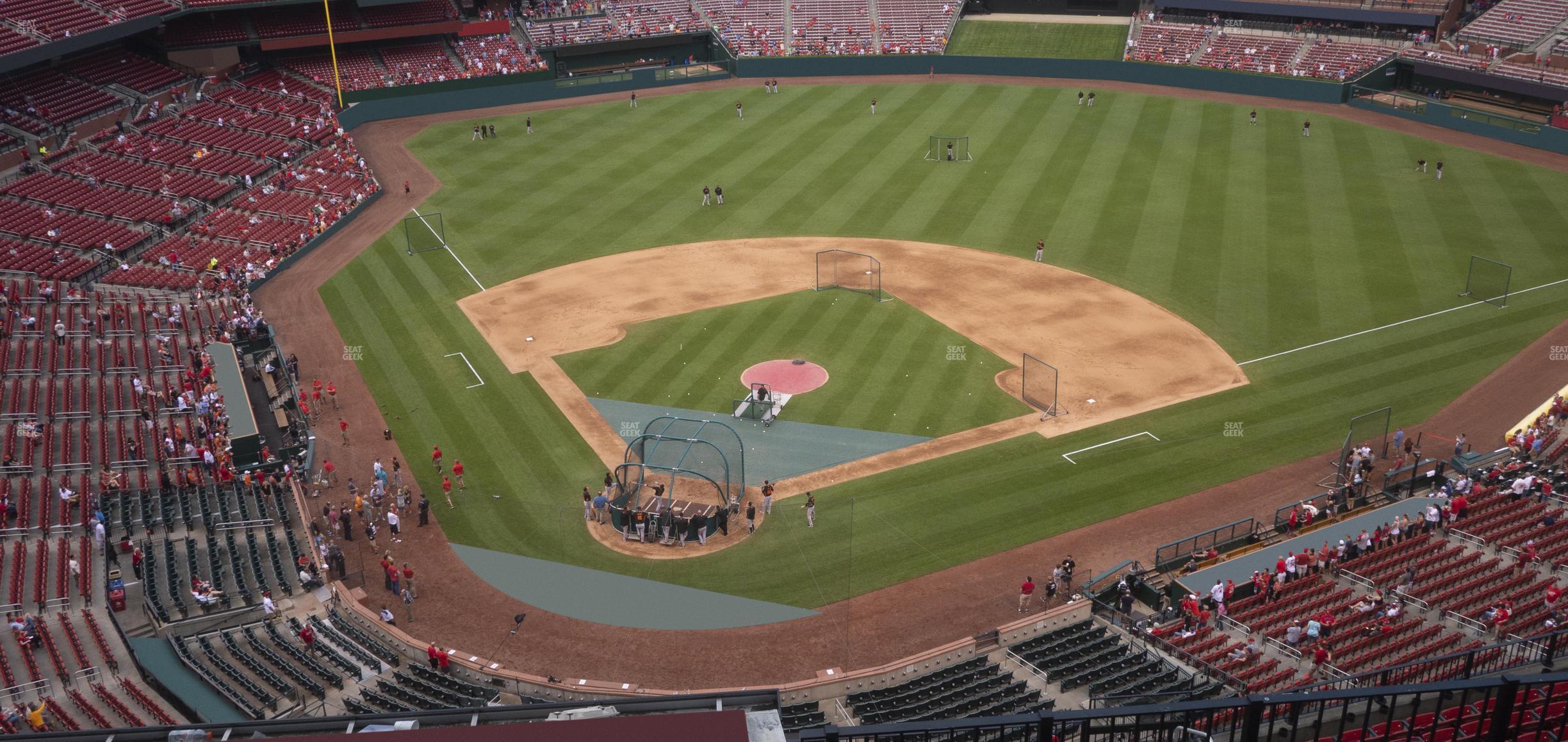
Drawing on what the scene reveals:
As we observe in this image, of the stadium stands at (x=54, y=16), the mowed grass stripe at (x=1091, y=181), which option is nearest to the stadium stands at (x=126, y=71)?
the stadium stands at (x=54, y=16)

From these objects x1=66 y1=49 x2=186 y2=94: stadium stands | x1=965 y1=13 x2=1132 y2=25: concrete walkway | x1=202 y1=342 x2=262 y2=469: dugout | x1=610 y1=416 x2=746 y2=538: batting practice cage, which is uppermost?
x1=965 y1=13 x2=1132 y2=25: concrete walkway

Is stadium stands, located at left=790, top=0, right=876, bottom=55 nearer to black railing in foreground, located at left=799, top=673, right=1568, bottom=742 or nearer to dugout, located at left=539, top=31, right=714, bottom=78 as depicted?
dugout, located at left=539, top=31, right=714, bottom=78

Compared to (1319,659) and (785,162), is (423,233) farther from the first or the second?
(1319,659)

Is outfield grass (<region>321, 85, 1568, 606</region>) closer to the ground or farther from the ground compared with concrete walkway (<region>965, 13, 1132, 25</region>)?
closer to the ground

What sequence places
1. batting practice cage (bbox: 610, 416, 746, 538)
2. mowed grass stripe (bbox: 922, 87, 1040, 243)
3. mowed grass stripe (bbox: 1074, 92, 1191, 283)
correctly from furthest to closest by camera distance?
mowed grass stripe (bbox: 922, 87, 1040, 243), mowed grass stripe (bbox: 1074, 92, 1191, 283), batting practice cage (bbox: 610, 416, 746, 538)

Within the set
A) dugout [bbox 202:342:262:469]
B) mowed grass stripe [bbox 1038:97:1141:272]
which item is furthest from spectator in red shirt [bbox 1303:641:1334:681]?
dugout [bbox 202:342:262:469]

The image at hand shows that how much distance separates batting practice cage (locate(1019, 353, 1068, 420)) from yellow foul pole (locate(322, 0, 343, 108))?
47246mm

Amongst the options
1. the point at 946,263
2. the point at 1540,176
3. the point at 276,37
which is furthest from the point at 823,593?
the point at 276,37

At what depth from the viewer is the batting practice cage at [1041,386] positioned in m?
39.2

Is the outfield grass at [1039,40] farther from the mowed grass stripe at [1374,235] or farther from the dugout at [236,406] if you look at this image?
the dugout at [236,406]

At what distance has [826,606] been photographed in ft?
100.0

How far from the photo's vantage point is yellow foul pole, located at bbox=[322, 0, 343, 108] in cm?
6976

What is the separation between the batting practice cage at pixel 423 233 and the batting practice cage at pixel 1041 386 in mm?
27932

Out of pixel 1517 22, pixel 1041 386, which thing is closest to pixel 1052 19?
pixel 1517 22
